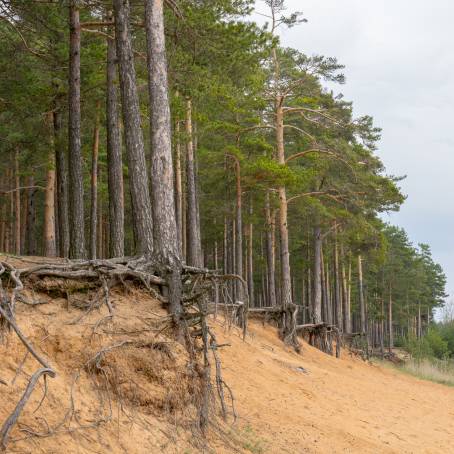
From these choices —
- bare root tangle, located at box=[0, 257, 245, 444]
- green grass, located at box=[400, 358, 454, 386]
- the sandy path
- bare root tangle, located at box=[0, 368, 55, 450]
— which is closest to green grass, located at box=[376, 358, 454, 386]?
green grass, located at box=[400, 358, 454, 386]

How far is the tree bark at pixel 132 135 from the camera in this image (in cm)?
986

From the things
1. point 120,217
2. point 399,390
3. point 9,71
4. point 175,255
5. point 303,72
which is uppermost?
point 303,72

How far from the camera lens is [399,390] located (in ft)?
56.5

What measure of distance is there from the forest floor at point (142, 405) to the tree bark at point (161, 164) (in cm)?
65

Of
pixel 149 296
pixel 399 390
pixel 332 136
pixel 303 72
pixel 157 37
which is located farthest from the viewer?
pixel 332 136

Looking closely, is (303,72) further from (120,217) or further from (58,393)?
(58,393)

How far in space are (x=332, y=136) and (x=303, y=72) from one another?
5.64m

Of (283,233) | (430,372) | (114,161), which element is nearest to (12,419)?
(114,161)

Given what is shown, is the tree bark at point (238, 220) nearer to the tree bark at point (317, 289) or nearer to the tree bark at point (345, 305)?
the tree bark at point (317, 289)

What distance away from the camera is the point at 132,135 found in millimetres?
10484

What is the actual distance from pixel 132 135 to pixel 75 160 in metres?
3.55

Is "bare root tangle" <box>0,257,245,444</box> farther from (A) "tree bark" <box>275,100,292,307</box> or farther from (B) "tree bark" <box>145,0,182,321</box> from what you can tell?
(A) "tree bark" <box>275,100,292,307</box>

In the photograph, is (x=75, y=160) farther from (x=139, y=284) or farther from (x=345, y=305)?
(x=345, y=305)

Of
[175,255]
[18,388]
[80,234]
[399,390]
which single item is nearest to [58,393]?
[18,388]
